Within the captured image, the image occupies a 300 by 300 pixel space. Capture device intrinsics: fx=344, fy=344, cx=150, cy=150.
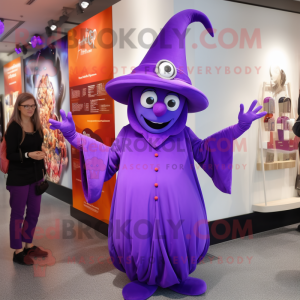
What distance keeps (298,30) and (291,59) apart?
38 centimetres

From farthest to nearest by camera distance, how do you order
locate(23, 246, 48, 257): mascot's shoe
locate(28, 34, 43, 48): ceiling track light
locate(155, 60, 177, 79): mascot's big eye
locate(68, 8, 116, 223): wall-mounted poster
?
locate(28, 34, 43, 48): ceiling track light → locate(68, 8, 116, 223): wall-mounted poster → locate(23, 246, 48, 257): mascot's shoe → locate(155, 60, 177, 79): mascot's big eye

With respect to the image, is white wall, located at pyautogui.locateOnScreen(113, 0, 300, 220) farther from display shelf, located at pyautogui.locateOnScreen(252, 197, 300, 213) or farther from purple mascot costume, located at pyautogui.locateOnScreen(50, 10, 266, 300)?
purple mascot costume, located at pyautogui.locateOnScreen(50, 10, 266, 300)

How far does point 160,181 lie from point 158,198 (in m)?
0.11

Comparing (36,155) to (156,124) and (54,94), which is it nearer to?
(156,124)

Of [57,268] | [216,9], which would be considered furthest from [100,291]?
[216,9]

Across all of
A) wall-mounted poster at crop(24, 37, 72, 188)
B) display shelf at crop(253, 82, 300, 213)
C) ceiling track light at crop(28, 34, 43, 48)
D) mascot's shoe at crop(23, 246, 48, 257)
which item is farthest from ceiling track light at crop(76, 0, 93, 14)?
mascot's shoe at crop(23, 246, 48, 257)

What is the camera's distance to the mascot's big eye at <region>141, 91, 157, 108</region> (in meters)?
2.31

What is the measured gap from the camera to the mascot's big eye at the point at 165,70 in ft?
7.32

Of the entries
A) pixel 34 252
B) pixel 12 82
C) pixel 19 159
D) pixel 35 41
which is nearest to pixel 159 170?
→ pixel 19 159

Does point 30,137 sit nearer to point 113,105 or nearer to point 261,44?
point 113,105

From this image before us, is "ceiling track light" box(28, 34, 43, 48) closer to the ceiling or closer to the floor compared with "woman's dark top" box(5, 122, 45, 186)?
closer to the ceiling

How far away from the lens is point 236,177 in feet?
12.1

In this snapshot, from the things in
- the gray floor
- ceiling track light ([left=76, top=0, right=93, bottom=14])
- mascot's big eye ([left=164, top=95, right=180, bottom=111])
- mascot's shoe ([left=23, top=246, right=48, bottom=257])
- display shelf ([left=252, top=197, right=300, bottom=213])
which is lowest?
the gray floor

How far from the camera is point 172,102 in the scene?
7.61 ft
